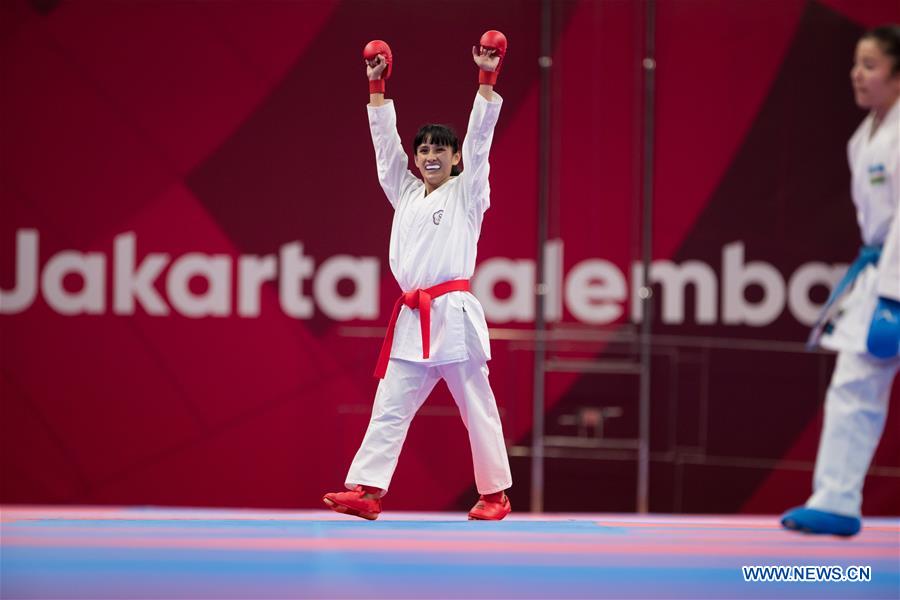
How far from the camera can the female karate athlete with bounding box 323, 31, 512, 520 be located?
2271 millimetres

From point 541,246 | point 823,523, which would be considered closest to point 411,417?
point 823,523

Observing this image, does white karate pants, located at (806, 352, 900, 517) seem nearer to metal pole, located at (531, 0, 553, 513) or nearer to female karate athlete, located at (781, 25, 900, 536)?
female karate athlete, located at (781, 25, 900, 536)

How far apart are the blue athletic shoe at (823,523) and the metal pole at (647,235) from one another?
216 cm

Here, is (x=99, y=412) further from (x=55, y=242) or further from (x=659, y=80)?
(x=659, y=80)

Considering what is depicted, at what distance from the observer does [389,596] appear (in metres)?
2.06

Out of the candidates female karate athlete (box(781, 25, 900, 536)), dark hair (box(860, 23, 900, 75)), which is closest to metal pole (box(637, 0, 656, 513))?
female karate athlete (box(781, 25, 900, 536))

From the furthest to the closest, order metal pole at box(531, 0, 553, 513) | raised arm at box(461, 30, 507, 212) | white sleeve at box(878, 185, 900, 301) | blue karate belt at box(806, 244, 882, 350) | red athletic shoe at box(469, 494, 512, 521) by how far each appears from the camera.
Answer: metal pole at box(531, 0, 553, 513), blue karate belt at box(806, 244, 882, 350), white sleeve at box(878, 185, 900, 301), red athletic shoe at box(469, 494, 512, 521), raised arm at box(461, 30, 507, 212)

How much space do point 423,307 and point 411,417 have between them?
0.83 feet

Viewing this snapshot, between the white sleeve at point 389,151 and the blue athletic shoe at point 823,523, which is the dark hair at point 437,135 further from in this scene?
the blue athletic shoe at point 823,523

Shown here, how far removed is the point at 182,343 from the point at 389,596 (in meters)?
3.19

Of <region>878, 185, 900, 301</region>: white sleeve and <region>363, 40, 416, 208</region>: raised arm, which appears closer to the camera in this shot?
<region>363, 40, 416, 208</region>: raised arm

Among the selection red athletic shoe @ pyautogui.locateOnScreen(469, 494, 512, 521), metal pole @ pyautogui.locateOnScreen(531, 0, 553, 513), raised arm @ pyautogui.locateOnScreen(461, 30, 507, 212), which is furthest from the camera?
metal pole @ pyautogui.locateOnScreen(531, 0, 553, 513)

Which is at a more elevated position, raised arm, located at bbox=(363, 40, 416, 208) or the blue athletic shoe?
raised arm, located at bbox=(363, 40, 416, 208)

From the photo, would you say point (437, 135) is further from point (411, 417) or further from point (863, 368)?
point (863, 368)
